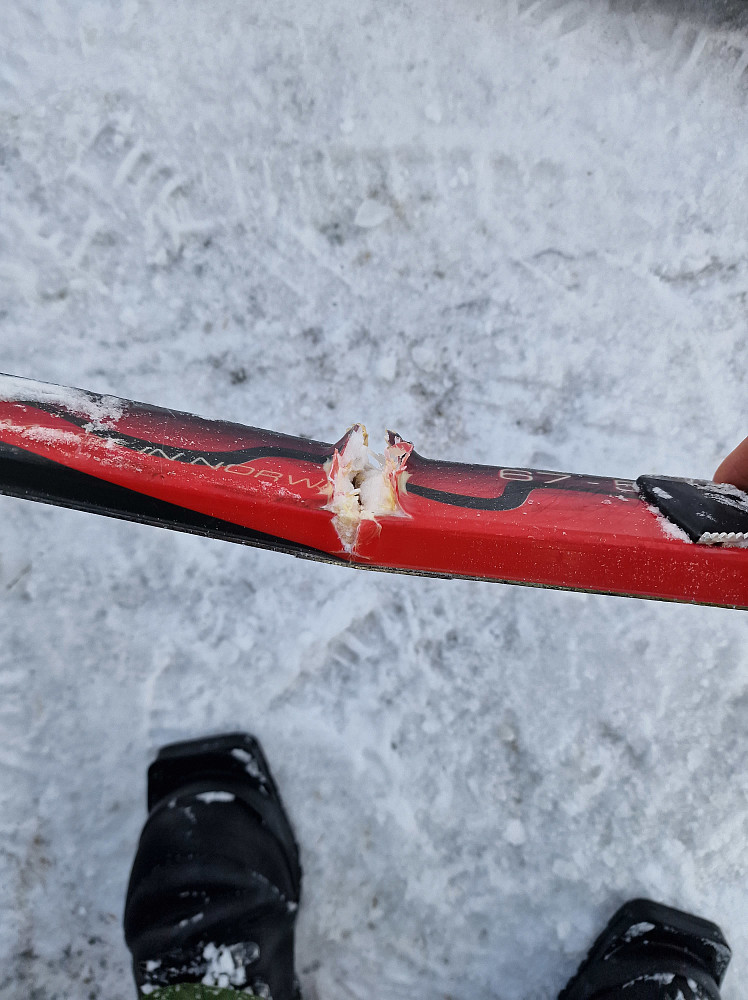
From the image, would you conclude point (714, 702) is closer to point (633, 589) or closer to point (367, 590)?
point (633, 589)

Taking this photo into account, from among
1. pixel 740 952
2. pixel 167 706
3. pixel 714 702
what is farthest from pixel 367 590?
pixel 740 952

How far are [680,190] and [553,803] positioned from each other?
1.12 meters

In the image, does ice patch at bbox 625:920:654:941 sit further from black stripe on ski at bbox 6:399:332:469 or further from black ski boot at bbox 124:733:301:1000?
black stripe on ski at bbox 6:399:332:469

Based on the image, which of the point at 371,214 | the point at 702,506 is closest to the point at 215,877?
the point at 702,506

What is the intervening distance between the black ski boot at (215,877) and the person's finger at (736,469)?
0.86 meters

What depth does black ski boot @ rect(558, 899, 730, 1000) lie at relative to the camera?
37.4 inches

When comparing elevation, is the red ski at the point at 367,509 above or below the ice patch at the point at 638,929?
above

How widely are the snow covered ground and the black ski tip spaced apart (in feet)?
1.03

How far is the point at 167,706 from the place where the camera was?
40.4 inches

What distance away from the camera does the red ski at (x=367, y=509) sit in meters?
0.68

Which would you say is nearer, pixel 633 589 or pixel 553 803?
pixel 633 589

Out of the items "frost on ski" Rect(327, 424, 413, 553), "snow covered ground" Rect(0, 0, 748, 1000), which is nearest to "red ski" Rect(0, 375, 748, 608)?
"frost on ski" Rect(327, 424, 413, 553)

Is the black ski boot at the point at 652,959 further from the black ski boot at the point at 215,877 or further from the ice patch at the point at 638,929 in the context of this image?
the black ski boot at the point at 215,877

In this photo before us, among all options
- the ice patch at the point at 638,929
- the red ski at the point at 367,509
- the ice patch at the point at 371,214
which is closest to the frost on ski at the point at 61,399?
the red ski at the point at 367,509
